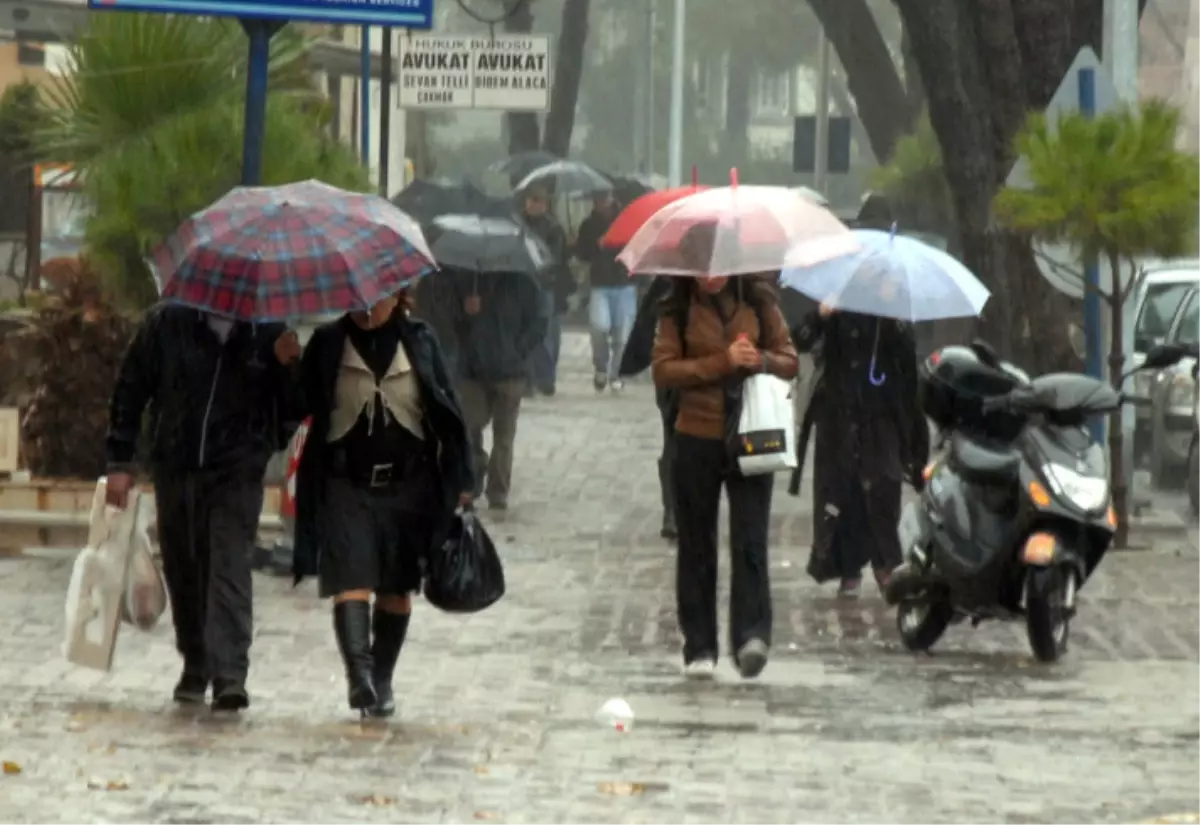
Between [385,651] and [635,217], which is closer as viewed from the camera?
[385,651]

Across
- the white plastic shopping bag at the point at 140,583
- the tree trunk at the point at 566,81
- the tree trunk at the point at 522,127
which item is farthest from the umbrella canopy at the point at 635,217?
the tree trunk at the point at 566,81

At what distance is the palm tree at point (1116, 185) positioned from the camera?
15969 millimetres

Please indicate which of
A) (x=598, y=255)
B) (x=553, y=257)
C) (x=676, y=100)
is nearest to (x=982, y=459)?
(x=553, y=257)

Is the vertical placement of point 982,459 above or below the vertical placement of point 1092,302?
below

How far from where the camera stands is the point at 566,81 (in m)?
53.0

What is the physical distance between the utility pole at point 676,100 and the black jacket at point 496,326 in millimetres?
26402

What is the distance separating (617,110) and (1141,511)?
76576 millimetres

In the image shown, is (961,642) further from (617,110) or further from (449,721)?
(617,110)

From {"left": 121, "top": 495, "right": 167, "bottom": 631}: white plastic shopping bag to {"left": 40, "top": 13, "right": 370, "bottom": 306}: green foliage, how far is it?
3790 millimetres

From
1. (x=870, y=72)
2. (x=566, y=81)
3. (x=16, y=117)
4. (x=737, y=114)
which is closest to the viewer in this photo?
(x=16, y=117)

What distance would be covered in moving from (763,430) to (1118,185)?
5627 mm

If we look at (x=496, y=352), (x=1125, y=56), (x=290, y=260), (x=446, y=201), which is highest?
(x=1125, y=56)

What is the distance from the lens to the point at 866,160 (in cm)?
8988

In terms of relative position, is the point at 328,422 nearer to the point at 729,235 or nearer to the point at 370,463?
the point at 370,463
